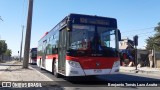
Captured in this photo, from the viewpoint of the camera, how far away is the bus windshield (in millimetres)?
14914

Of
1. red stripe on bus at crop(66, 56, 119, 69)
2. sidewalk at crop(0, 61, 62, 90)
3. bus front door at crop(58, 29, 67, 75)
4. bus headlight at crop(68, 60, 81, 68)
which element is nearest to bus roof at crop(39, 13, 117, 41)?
bus front door at crop(58, 29, 67, 75)

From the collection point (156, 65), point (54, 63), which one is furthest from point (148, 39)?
point (54, 63)

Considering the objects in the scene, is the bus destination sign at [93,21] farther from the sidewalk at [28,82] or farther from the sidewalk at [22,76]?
the sidewalk at [22,76]

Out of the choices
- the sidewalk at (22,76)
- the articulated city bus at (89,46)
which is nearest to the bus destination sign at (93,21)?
the articulated city bus at (89,46)

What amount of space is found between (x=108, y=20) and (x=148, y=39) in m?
69.7

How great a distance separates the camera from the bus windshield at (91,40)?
14.9 m

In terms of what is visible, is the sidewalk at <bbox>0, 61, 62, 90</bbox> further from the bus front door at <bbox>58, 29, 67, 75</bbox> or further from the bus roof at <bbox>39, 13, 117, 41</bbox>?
the bus roof at <bbox>39, 13, 117, 41</bbox>

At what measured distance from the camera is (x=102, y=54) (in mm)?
15094

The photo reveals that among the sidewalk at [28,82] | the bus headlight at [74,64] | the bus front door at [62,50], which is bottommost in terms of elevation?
the sidewalk at [28,82]

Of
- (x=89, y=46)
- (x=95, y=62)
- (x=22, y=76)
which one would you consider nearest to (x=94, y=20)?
(x=89, y=46)

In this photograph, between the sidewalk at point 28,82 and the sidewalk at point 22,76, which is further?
the sidewalk at point 22,76

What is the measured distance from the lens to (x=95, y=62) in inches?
589

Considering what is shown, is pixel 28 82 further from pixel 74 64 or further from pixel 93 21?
pixel 93 21

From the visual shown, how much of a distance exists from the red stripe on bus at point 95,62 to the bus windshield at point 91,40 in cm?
25
